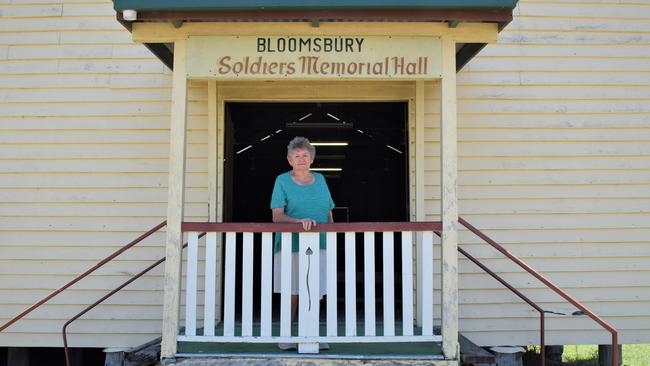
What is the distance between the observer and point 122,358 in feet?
17.0

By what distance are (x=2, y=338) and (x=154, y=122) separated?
271cm

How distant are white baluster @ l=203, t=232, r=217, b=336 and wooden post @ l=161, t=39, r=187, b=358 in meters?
0.21

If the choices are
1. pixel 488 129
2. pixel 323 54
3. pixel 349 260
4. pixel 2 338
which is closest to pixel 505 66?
pixel 488 129

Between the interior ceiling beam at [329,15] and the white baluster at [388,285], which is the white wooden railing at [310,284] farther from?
the interior ceiling beam at [329,15]

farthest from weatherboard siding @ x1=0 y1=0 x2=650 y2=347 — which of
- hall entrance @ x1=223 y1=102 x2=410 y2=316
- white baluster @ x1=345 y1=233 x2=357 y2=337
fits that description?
white baluster @ x1=345 y1=233 x2=357 y2=337

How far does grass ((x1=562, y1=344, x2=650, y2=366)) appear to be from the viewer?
7508 mm

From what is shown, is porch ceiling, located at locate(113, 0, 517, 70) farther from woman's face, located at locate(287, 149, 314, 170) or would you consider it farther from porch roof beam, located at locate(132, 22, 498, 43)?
woman's face, located at locate(287, 149, 314, 170)

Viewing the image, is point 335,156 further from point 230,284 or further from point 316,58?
point 230,284

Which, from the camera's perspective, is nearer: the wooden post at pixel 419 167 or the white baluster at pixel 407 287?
the white baluster at pixel 407 287

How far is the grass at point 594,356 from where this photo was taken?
7508 millimetres

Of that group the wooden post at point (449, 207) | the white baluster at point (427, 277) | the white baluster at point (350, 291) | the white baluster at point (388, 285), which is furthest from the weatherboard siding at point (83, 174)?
the wooden post at point (449, 207)

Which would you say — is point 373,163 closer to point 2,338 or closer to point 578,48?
point 578,48

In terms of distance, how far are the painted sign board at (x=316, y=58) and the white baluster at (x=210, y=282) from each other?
126cm

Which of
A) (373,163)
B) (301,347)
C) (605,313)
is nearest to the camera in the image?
(301,347)
